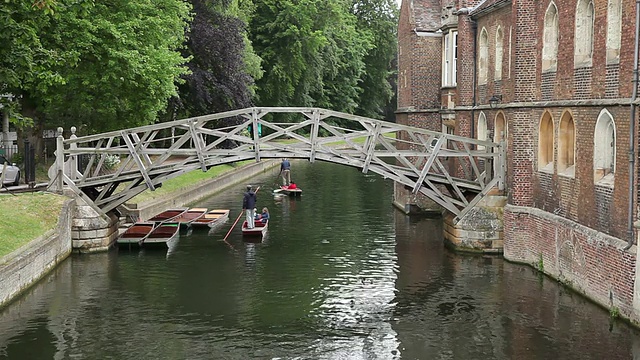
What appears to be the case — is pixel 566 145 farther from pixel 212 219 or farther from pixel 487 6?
pixel 212 219

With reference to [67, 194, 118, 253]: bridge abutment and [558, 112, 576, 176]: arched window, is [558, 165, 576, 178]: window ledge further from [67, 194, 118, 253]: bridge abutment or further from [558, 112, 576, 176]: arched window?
[67, 194, 118, 253]: bridge abutment

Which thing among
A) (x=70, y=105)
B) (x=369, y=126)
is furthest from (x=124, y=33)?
(x=369, y=126)

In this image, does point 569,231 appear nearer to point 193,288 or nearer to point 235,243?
point 193,288

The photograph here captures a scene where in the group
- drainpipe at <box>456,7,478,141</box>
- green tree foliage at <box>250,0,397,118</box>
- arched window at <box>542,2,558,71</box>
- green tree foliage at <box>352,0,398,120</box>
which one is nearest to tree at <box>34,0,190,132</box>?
drainpipe at <box>456,7,478,141</box>

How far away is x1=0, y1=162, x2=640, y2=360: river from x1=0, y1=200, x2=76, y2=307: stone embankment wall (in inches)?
10.7

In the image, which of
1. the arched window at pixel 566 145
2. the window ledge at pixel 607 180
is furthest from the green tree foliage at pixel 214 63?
the window ledge at pixel 607 180

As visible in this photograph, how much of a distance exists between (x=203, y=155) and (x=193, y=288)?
212 inches

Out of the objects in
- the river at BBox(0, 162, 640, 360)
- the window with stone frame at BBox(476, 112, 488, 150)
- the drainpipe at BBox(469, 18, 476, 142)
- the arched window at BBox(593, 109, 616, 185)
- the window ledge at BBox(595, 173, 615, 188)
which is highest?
the drainpipe at BBox(469, 18, 476, 142)

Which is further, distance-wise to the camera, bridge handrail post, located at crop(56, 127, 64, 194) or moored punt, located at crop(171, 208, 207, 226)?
moored punt, located at crop(171, 208, 207, 226)

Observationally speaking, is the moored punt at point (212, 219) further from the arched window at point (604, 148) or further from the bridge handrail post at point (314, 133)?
the arched window at point (604, 148)

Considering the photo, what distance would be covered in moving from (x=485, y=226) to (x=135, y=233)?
956cm

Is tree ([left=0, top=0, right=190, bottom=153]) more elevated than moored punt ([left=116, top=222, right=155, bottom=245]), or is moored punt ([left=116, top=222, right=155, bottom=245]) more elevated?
tree ([left=0, top=0, right=190, bottom=153])

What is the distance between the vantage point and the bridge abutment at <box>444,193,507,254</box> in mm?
23516

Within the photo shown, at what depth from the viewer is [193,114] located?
43.0 m
